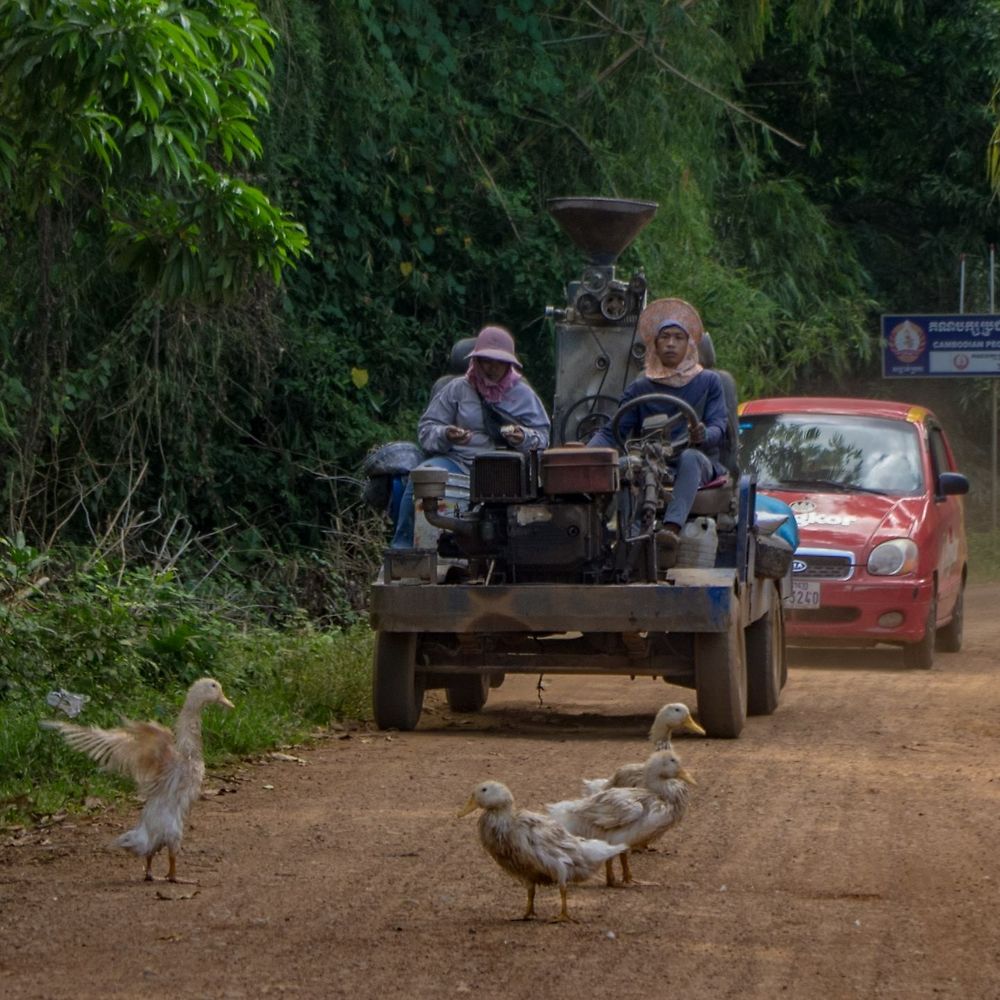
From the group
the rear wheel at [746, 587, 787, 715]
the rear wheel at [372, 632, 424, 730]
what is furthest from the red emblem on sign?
the rear wheel at [372, 632, 424, 730]

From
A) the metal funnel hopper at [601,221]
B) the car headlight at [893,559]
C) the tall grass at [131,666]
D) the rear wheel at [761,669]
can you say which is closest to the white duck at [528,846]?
the tall grass at [131,666]

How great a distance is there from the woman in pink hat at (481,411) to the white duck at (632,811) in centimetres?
398

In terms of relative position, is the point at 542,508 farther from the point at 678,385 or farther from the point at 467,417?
the point at 678,385

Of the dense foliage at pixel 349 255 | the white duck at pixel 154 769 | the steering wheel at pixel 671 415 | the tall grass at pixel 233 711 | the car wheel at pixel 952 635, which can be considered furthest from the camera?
the car wheel at pixel 952 635

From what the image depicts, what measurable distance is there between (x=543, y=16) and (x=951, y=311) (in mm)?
12288

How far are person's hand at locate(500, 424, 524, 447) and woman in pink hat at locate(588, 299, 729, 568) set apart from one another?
40 cm

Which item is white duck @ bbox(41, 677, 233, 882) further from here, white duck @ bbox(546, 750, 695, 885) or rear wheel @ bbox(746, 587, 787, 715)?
rear wheel @ bbox(746, 587, 787, 715)

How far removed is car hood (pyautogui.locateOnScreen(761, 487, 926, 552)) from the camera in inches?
539

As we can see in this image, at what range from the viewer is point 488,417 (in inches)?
427

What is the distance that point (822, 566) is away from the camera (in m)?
13.6

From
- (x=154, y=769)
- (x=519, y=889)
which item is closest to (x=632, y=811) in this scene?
(x=519, y=889)

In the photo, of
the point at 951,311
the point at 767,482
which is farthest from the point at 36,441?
the point at 951,311

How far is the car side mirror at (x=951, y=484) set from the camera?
1416 cm

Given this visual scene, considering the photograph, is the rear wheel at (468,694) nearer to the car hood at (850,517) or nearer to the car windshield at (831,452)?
the car hood at (850,517)
